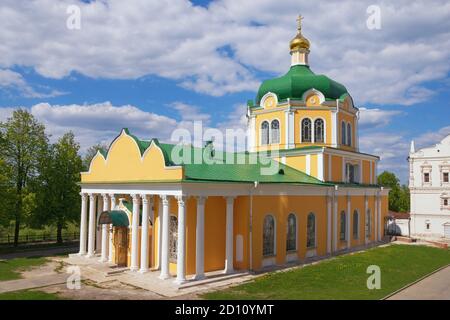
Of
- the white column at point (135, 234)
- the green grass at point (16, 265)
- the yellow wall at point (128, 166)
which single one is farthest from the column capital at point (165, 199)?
the green grass at point (16, 265)

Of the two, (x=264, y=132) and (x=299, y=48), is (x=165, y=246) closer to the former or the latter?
(x=264, y=132)

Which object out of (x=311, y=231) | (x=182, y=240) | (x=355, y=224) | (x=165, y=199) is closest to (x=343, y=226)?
(x=355, y=224)

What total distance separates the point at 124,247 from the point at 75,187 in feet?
35.8

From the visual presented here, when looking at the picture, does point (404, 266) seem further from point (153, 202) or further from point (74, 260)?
point (74, 260)

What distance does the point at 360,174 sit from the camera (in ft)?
89.8

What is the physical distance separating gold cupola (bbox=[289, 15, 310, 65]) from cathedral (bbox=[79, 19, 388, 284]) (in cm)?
7

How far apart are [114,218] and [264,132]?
12.3 metres

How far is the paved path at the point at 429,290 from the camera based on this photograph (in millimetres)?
14402

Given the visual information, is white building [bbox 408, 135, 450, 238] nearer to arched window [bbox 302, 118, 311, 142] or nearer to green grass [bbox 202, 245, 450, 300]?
green grass [bbox 202, 245, 450, 300]

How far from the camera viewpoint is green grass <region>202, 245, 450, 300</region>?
47.6 ft

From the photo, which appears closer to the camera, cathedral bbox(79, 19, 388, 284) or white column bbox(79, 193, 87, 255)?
cathedral bbox(79, 19, 388, 284)

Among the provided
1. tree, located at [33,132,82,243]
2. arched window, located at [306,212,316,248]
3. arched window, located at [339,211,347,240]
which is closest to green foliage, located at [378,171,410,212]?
arched window, located at [339,211,347,240]

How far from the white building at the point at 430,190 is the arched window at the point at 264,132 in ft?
56.9
